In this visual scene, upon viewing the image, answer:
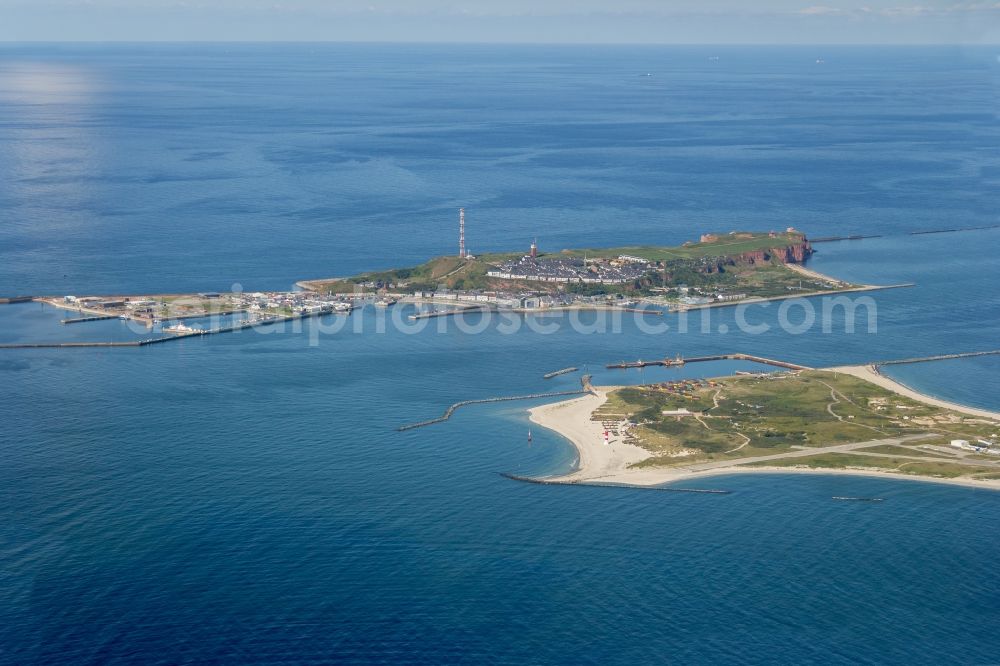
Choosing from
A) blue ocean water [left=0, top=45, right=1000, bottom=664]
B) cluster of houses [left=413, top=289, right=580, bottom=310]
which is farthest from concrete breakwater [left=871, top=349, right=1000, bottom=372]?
cluster of houses [left=413, top=289, right=580, bottom=310]

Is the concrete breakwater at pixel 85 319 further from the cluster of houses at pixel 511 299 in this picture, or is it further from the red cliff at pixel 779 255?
the red cliff at pixel 779 255

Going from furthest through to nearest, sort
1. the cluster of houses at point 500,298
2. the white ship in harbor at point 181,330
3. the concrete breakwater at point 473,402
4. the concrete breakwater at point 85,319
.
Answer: the cluster of houses at point 500,298, the concrete breakwater at point 85,319, the white ship in harbor at point 181,330, the concrete breakwater at point 473,402

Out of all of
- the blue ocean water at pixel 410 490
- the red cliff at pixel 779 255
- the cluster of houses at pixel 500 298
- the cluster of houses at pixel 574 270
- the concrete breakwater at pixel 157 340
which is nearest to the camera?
the blue ocean water at pixel 410 490

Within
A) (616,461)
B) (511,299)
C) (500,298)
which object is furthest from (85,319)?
(616,461)

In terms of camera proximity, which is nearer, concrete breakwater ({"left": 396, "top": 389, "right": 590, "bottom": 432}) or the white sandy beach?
the white sandy beach

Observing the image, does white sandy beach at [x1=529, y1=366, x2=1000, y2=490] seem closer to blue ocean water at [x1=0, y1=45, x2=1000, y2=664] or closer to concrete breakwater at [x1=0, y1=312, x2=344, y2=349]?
blue ocean water at [x1=0, y1=45, x2=1000, y2=664]

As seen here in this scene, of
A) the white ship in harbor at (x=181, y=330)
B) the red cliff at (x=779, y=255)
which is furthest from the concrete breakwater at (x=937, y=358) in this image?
the white ship in harbor at (x=181, y=330)
